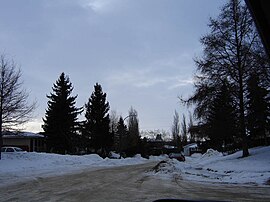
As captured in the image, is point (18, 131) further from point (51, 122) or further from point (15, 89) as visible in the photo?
point (51, 122)

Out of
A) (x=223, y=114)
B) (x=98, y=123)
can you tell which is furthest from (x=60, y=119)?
(x=223, y=114)

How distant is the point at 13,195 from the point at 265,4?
12.7 meters

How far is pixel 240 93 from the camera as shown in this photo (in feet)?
109

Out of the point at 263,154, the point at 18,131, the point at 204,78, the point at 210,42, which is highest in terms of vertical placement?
the point at 210,42

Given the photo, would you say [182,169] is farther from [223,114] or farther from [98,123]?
[98,123]

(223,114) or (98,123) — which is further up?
(98,123)

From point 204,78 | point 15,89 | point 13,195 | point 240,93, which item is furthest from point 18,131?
point 13,195

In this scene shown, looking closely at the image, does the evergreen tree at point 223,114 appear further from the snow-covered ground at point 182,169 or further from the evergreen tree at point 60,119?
the evergreen tree at point 60,119

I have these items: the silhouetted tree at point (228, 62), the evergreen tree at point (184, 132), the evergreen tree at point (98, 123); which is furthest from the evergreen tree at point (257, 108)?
the evergreen tree at point (184, 132)

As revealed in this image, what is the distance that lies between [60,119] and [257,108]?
33.6m

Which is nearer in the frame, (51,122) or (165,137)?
(51,122)

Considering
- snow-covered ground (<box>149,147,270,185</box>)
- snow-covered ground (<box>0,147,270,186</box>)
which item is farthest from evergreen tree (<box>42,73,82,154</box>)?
snow-covered ground (<box>149,147,270,185</box>)

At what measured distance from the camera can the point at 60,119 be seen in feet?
202

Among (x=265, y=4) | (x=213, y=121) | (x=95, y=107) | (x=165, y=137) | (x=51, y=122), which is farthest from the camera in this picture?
(x=165, y=137)
